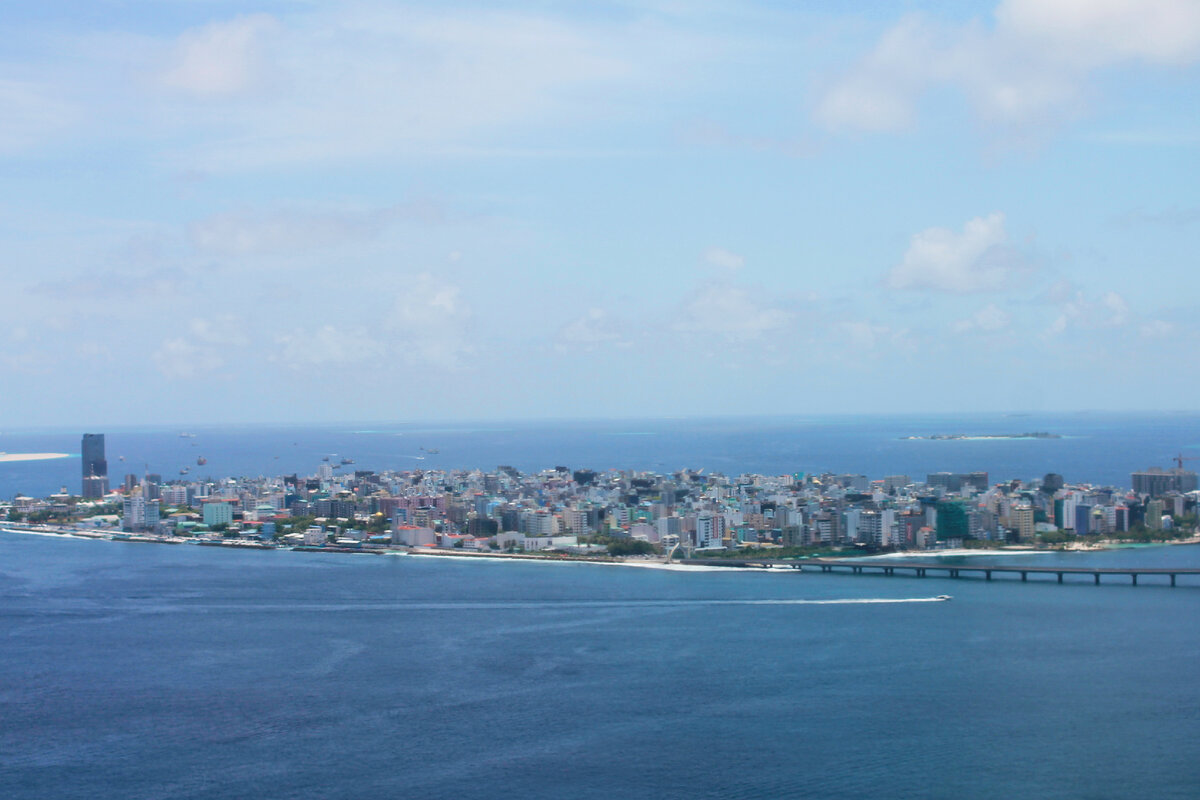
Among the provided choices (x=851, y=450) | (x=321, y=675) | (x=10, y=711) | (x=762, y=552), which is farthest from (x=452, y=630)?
(x=851, y=450)

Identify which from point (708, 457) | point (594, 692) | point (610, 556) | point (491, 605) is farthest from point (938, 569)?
point (708, 457)

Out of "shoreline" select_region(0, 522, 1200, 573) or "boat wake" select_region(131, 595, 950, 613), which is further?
"shoreline" select_region(0, 522, 1200, 573)

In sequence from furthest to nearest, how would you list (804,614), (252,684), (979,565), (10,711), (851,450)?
1. (851,450)
2. (979,565)
3. (804,614)
4. (252,684)
5. (10,711)

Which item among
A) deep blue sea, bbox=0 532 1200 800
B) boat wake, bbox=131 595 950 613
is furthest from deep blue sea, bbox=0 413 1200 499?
deep blue sea, bbox=0 532 1200 800

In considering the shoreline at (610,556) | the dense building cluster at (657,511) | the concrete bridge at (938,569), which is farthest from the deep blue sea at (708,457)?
the concrete bridge at (938,569)

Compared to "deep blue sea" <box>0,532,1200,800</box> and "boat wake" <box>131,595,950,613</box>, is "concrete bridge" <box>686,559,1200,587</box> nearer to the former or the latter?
"deep blue sea" <box>0,532,1200,800</box>

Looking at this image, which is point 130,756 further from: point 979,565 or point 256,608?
point 979,565

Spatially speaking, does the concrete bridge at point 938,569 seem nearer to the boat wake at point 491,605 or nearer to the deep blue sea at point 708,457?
the boat wake at point 491,605
